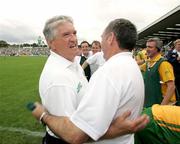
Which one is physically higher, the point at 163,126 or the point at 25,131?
the point at 163,126

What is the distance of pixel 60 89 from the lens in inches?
119

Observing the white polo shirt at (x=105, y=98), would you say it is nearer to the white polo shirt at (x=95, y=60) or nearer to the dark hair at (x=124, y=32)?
the dark hair at (x=124, y=32)

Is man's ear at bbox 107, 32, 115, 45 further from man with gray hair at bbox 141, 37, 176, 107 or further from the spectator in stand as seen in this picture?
man with gray hair at bbox 141, 37, 176, 107

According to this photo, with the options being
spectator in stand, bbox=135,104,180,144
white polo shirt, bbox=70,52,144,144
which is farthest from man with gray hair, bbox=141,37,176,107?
white polo shirt, bbox=70,52,144,144

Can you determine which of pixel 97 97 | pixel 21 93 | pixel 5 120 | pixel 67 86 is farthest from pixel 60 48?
pixel 21 93

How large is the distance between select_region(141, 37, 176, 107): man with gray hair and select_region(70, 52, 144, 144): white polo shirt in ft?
14.5

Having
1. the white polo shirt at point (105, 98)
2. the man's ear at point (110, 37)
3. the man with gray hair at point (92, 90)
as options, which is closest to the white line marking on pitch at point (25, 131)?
the man with gray hair at point (92, 90)

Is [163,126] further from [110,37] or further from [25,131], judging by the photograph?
[25,131]

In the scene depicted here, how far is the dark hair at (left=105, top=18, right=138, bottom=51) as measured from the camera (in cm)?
288

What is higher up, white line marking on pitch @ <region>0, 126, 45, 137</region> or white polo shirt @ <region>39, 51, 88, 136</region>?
white polo shirt @ <region>39, 51, 88, 136</region>

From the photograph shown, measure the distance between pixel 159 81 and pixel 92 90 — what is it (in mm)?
4761

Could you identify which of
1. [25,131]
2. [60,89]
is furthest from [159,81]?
[60,89]

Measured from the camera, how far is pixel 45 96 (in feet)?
10.2

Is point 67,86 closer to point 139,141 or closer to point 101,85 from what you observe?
point 101,85
